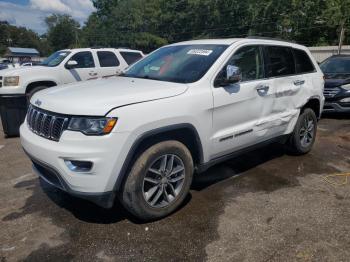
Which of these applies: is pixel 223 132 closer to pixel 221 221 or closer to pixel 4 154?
pixel 221 221

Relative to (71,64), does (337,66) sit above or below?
below

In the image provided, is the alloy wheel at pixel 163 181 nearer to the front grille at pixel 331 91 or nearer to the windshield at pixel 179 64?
the windshield at pixel 179 64

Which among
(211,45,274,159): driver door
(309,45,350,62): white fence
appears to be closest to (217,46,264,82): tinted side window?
(211,45,274,159): driver door

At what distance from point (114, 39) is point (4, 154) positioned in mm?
65157

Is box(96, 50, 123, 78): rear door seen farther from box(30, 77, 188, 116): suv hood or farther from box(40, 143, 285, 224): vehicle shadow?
box(30, 77, 188, 116): suv hood

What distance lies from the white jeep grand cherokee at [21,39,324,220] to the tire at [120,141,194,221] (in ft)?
0.03

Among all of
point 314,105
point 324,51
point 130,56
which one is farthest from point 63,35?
point 314,105

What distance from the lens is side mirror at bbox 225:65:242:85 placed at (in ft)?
12.6

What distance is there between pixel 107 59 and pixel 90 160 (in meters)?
7.58

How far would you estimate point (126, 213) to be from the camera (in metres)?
3.79

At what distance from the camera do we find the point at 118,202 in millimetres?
4020

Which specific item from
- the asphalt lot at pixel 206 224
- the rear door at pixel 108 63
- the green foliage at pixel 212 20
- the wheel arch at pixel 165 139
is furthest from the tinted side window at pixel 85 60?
the green foliage at pixel 212 20

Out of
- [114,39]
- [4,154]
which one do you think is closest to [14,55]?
[114,39]

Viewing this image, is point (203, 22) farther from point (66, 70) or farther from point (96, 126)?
point (96, 126)
